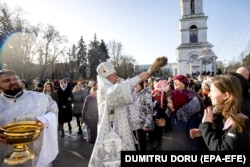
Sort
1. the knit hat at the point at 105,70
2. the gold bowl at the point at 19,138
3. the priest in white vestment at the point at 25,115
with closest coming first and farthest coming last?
the gold bowl at the point at 19,138 < the priest in white vestment at the point at 25,115 < the knit hat at the point at 105,70

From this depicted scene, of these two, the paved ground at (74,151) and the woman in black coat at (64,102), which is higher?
the woman in black coat at (64,102)

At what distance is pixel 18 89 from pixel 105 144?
1295mm

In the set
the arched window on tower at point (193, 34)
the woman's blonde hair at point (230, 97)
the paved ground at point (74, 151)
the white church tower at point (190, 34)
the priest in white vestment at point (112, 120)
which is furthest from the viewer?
the arched window on tower at point (193, 34)

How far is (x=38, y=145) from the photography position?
289 centimetres

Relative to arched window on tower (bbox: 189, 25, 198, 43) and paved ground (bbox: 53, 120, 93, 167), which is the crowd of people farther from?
arched window on tower (bbox: 189, 25, 198, 43)

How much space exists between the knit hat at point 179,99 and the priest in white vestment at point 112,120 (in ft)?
4.04

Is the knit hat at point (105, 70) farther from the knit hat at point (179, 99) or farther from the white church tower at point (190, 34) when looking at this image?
the white church tower at point (190, 34)

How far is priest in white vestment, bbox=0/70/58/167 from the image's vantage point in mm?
2799

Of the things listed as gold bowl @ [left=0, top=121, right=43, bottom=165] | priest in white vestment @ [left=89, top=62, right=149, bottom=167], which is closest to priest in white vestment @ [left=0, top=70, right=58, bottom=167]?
gold bowl @ [left=0, top=121, right=43, bottom=165]

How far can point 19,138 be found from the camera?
217 centimetres

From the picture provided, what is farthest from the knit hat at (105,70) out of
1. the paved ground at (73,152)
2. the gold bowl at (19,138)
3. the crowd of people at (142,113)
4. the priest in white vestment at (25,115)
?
the paved ground at (73,152)

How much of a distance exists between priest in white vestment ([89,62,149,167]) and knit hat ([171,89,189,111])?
1.23 m

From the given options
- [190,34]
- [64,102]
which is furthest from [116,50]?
[64,102]

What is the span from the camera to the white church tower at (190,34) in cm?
4666
